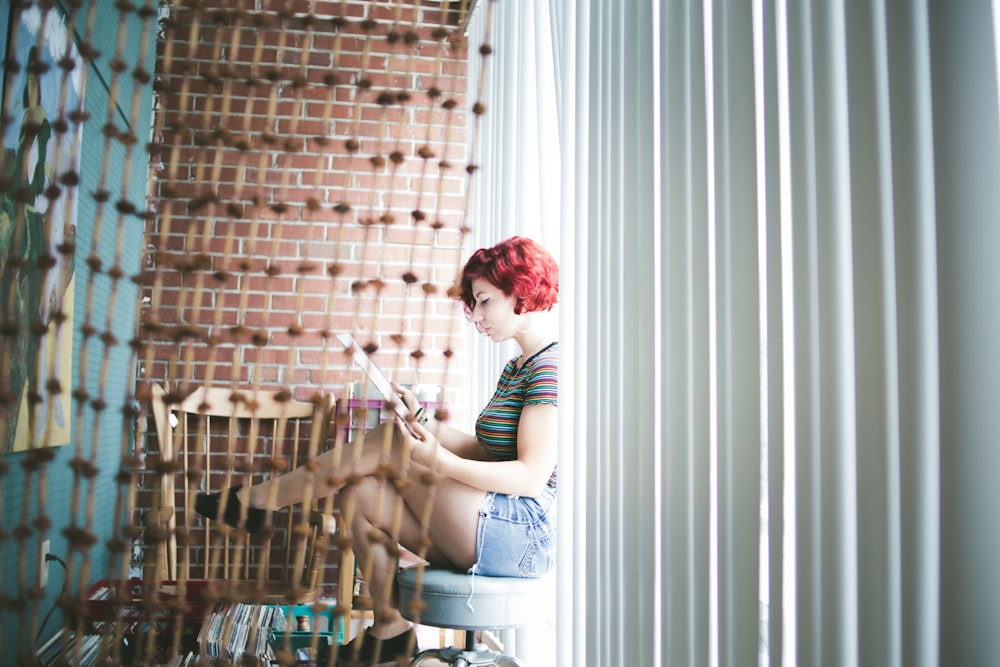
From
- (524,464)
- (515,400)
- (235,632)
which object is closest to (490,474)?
(524,464)

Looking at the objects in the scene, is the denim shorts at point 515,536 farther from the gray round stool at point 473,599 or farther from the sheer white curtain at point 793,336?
the sheer white curtain at point 793,336

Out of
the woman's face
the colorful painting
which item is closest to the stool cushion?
the woman's face

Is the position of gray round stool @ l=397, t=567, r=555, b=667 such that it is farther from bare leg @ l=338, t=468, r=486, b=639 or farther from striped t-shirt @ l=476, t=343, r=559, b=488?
striped t-shirt @ l=476, t=343, r=559, b=488

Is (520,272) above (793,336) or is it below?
above

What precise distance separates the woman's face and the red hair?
12 millimetres

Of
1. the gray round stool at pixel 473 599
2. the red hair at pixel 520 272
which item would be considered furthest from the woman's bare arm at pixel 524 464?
the red hair at pixel 520 272

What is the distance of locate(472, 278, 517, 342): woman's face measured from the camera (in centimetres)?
208

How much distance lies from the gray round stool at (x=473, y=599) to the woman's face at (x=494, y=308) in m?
0.64

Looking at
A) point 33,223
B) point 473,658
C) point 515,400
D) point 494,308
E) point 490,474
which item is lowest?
point 473,658

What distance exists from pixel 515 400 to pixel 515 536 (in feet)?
1.13

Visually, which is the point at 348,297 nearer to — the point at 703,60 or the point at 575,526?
the point at 575,526

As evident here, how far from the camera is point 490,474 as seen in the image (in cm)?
184

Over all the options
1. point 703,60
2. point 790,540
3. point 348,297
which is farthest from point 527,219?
point 790,540

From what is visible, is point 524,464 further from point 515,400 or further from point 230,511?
point 230,511
